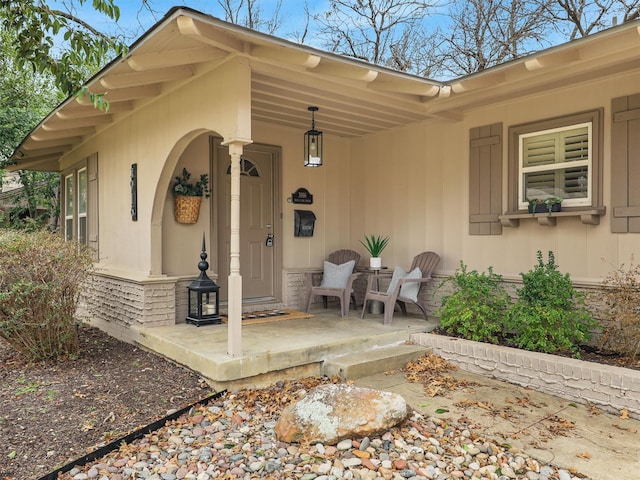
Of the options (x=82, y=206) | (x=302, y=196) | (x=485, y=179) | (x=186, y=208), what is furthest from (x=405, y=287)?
(x=82, y=206)

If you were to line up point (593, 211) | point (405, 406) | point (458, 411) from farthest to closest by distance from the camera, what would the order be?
point (593, 211) < point (458, 411) < point (405, 406)

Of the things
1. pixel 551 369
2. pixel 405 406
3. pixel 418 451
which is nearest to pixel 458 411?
pixel 405 406

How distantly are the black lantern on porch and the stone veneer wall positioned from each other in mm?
162

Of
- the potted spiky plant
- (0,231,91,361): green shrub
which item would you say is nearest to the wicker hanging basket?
(0,231,91,361): green shrub

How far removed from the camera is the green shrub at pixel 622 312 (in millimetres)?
3605

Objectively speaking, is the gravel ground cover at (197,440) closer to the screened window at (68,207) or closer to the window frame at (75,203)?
the window frame at (75,203)

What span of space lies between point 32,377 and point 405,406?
3.02m

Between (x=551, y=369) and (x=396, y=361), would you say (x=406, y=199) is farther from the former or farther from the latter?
(x=551, y=369)

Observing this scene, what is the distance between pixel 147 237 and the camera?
191 inches

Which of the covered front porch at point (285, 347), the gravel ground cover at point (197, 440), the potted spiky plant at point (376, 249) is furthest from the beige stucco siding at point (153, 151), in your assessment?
the potted spiky plant at point (376, 249)

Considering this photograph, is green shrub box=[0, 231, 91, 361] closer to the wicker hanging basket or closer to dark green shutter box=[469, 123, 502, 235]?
the wicker hanging basket

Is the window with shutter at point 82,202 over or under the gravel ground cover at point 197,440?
over

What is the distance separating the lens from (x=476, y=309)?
4.23 metres

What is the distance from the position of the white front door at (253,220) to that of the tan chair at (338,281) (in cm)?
56
